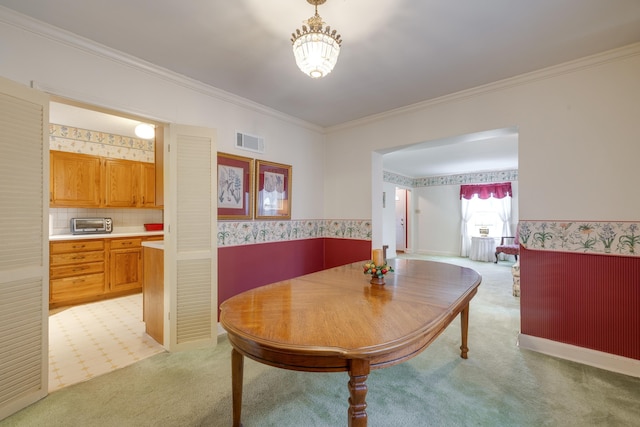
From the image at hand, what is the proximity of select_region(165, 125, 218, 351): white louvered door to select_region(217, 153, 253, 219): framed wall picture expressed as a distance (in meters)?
0.25

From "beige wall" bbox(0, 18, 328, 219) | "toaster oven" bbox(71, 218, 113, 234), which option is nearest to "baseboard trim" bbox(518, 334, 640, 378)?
"beige wall" bbox(0, 18, 328, 219)

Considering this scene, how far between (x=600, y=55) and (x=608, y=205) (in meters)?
1.21

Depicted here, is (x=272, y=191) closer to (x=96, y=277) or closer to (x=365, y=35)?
(x=365, y=35)

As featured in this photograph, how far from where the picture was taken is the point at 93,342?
→ 2.60m

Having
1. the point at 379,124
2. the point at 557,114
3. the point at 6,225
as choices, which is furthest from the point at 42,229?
the point at 557,114

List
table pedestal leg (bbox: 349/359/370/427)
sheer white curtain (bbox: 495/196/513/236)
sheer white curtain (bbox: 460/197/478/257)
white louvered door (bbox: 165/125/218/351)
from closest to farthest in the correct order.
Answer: table pedestal leg (bbox: 349/359/370/427) < white louvered door (bbox: 165/125/218/351) < sheer white curtain (bbox: 495/196/513/236) < sheer white curtain (bbox: 460/197/478/257)

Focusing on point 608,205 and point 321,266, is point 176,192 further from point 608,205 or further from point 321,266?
point 608,205

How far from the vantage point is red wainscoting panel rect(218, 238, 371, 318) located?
9.43 feet

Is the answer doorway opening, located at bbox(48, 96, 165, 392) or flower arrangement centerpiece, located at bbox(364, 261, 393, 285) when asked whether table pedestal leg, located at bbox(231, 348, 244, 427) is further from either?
doorway opening, located at bbox(48, 96, 165, 392)

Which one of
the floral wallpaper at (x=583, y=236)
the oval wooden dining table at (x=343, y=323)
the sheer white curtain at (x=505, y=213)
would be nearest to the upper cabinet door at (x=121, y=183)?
the oval wooden dining table at (x=343, y=323)

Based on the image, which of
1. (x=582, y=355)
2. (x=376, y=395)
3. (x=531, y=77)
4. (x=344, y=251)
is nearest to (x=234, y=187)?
(x=344, y=251)

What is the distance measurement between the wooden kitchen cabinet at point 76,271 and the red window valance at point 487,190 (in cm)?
799

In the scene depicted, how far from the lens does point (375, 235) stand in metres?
3.57

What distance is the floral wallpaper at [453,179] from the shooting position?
6.95 metres
